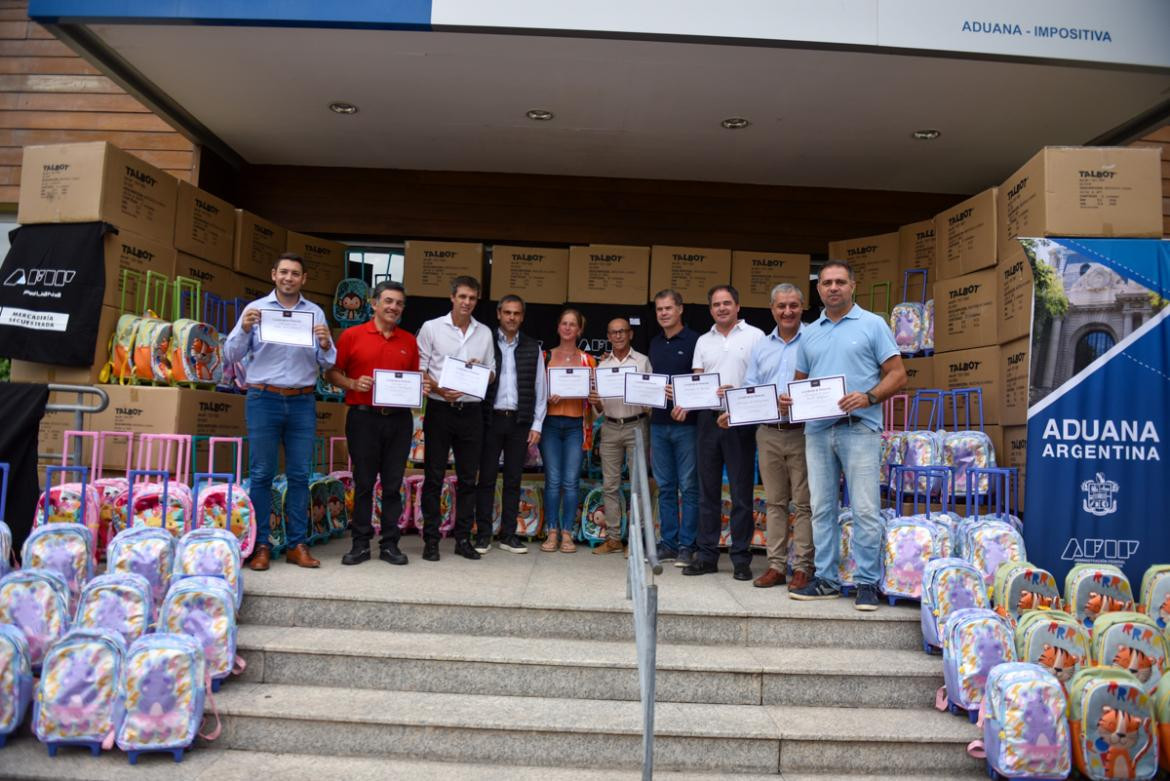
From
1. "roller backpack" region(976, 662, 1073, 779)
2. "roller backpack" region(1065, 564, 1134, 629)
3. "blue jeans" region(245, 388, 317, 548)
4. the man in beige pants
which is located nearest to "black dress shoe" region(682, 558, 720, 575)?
the man in beige pants

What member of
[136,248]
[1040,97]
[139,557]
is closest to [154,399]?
[136,248]

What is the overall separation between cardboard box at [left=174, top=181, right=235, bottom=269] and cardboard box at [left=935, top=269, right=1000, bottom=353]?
5.75m

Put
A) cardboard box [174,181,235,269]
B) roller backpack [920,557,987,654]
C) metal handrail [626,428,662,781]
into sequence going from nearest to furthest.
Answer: metal handrail [626,428,662,781], roller backpack [920,557,987,654], cardboard box [174,181,235,269]

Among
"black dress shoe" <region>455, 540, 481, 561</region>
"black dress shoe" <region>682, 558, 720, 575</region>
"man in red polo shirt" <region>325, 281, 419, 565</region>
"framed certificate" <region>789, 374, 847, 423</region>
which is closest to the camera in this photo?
"framed certificate" <region>789, 374, 847, 423</region>

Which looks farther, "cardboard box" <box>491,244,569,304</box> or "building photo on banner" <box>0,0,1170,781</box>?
"cardboard box" <box>491,244,569,304</box>

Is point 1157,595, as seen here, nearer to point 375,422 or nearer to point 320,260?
point 375,422

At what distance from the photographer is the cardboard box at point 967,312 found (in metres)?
5.74

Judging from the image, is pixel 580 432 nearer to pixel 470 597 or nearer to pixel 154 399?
pixel 470 597

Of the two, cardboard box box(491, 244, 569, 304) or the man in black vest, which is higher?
cardboard box box(491, 244, 569, 304)

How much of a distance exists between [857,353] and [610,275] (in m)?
3.32

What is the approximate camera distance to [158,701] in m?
3.14

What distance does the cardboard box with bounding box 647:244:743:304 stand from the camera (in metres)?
7.27

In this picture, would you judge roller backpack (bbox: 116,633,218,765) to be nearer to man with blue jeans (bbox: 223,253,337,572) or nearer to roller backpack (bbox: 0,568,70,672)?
roller backpack (bbox: 0,568,70,672)

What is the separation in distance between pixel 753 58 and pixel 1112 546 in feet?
12.0
